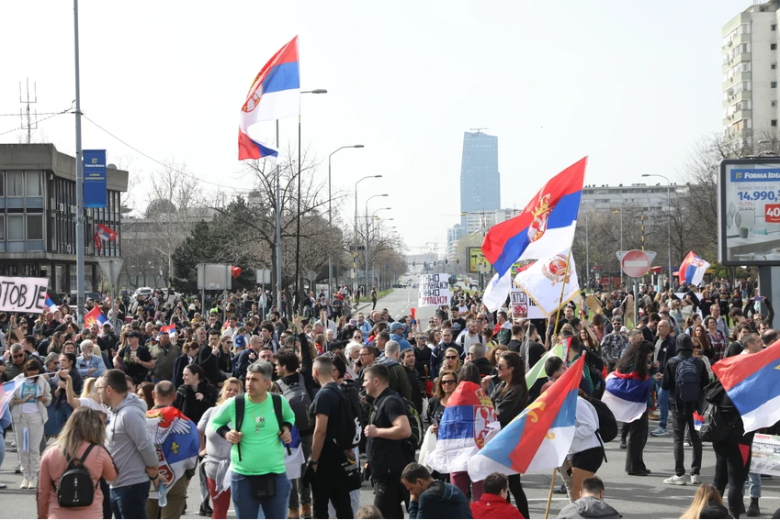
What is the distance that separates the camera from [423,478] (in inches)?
271

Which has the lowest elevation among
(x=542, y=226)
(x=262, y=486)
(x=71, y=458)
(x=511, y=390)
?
(x=262, y=486)

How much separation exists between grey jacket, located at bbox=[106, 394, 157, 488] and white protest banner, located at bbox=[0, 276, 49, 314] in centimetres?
1051

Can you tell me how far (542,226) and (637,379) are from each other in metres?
3.15

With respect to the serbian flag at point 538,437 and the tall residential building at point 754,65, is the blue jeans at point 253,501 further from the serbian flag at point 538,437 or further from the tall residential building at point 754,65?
the tall residential building at point 754,65

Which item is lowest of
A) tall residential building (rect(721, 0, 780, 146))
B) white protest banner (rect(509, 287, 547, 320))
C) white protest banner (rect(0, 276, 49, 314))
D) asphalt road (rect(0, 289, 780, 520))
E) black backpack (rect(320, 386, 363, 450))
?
asphalt road (rect(0, 289, 780, 520))

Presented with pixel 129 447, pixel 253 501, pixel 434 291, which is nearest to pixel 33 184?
pixel 434 291

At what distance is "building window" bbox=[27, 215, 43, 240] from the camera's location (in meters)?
56.7

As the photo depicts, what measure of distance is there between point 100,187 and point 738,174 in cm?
1501

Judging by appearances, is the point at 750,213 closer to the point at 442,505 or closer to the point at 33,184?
the point at 442,505

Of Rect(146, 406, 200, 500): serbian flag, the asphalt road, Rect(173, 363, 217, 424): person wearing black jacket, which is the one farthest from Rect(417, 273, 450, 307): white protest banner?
Rect(146, 406, 200, 500): serbian flag

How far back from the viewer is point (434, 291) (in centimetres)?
2861

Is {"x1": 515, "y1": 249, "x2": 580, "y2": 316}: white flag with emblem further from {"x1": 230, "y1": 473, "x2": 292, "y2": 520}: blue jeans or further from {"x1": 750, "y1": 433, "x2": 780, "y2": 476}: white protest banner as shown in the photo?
{"x1": 230, "y1": 473, "x2": 292, "y2": 520}: blue jeans

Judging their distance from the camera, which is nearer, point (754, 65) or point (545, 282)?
point (545, 282)

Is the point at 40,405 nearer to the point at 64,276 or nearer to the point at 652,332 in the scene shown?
the point at 652,332
